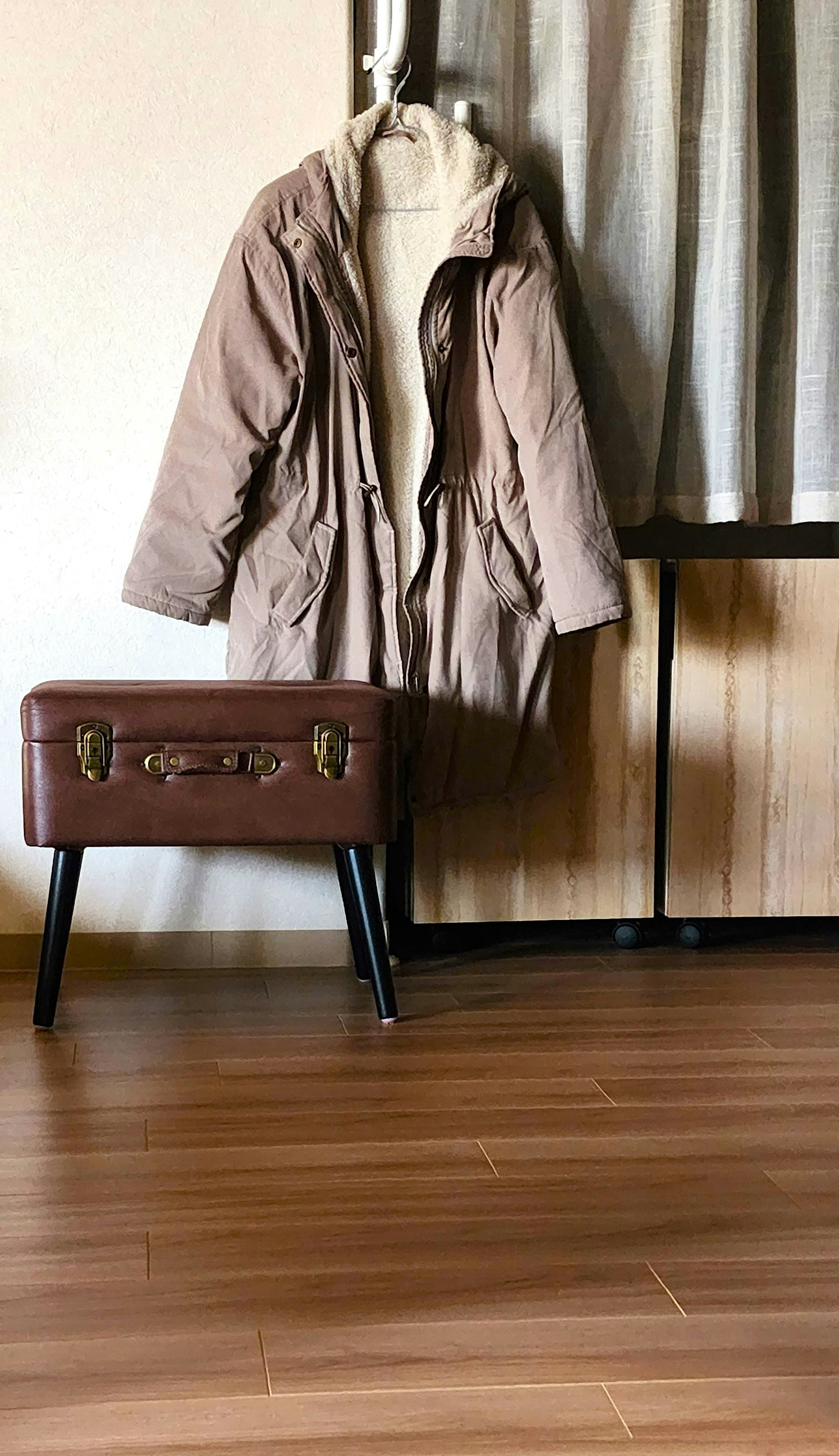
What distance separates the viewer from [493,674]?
7.68ft

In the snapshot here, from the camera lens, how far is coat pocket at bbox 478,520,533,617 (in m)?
2.34

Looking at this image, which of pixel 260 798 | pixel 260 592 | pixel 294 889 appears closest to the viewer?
pixel 260 798

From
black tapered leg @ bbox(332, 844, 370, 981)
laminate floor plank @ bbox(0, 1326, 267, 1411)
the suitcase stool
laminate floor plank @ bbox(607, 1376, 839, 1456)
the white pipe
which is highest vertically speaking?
the white pipe

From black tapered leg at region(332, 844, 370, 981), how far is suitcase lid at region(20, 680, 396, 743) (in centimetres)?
21

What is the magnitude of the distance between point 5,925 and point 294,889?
480mm

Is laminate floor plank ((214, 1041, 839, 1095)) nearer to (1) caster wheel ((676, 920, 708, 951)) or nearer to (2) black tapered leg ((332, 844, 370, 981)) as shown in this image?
(2) black tapered leg ((332, 844, 370, 981))

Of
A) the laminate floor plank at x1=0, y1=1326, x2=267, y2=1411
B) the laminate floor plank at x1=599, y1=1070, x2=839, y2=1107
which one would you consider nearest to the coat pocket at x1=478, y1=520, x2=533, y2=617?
the laminate floor plank at x1=599, y1=1070, x2=839, y2=1107

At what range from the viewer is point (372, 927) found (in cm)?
208

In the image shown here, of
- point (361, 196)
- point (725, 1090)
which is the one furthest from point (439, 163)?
point (725, 1090)

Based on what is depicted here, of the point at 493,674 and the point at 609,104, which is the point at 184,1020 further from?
the point at 609,104

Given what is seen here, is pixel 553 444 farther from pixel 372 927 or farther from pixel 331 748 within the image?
pixel 372 927

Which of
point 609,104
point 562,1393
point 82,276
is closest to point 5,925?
point 82,276

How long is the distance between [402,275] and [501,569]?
510mm

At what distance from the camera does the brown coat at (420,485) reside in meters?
2.23
